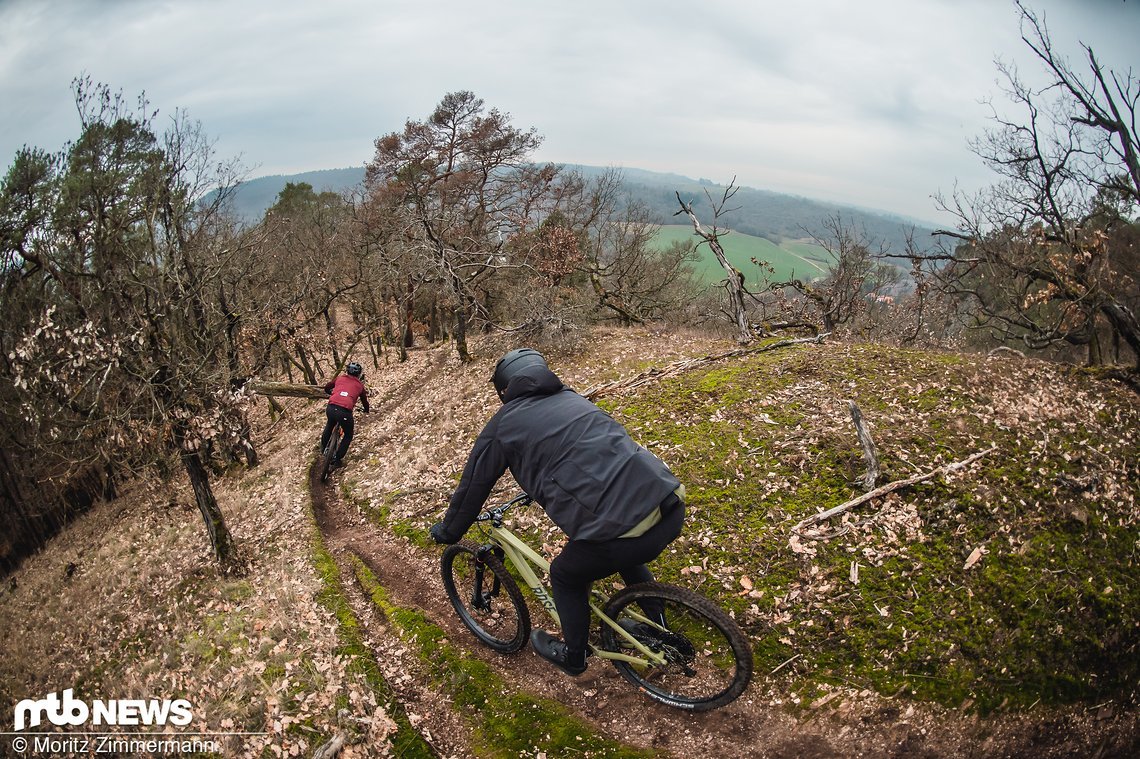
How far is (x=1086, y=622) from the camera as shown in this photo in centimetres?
509

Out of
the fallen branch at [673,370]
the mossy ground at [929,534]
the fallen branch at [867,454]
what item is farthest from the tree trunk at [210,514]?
the fallen branch at [867,454]

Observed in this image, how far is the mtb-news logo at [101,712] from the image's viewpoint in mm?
5699

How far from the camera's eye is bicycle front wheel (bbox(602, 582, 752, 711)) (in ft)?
13.7

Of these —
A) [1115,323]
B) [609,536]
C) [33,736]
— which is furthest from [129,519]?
[1115,323]

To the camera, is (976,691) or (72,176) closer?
(976,691)

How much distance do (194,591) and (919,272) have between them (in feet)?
50.4

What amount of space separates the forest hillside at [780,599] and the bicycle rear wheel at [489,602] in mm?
187

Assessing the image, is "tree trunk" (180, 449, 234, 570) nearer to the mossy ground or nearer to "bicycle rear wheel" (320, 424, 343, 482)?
"bicycle rear wheel" (320, 424, 343, 482)

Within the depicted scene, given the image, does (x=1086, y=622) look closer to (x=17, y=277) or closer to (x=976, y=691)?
(x=976, y=691)

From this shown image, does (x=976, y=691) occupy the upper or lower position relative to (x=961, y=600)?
lower

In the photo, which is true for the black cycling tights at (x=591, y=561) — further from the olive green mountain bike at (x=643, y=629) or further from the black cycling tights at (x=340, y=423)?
the black cycling tights at (x=340, y=423)

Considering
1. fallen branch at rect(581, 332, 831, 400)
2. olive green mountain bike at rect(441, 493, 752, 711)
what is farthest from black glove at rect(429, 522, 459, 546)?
fallen branch at rect(581, 332, 831, 400)

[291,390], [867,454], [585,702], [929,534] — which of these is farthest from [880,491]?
[291,390]

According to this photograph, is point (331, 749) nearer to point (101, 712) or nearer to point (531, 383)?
point (531, 383)
